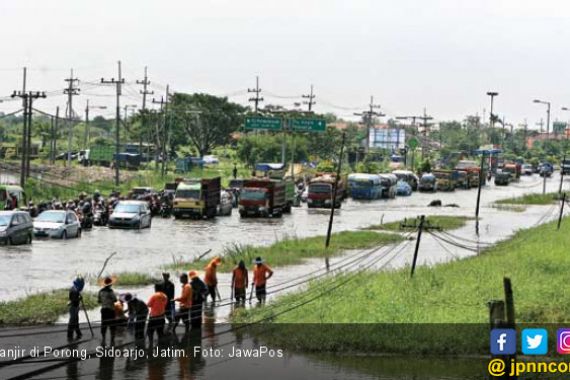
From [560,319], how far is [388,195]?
67.4 meters

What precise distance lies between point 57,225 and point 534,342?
1058 inches

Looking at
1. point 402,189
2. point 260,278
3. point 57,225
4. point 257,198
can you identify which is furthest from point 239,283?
point 402,189

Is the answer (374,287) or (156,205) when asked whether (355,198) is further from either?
(374,287)

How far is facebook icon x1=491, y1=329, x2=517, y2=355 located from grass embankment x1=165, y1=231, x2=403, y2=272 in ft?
57.9

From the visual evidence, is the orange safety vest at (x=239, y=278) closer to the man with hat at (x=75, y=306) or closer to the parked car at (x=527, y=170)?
the man with hat at (x=75, y=306)

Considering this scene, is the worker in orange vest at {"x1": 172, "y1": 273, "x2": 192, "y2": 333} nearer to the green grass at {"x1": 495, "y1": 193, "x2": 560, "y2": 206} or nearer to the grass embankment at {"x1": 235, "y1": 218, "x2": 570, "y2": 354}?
the grass embankment at {"x1": 235, "y1": 218, "x2": 570, "y2": 354}

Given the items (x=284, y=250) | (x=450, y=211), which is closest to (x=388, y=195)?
(x=450, y=211)

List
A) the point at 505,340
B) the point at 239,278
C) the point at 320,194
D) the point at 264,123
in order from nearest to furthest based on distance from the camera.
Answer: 1. the point at 505,340
2. the point at 239,278
3. the point at 320,194
4. the point at 264,123

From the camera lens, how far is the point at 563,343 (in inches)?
852

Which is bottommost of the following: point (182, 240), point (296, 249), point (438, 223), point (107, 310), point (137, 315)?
point (182, 240)

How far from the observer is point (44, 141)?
481 feet

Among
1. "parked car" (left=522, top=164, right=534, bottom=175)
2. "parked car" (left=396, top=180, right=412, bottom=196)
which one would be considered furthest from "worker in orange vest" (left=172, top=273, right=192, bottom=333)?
"parked car" (left=522, top=164, right=534, bottom=175)

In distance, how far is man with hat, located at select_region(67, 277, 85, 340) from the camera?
Result: 67.3ft

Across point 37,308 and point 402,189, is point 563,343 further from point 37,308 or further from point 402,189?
point 402,189
